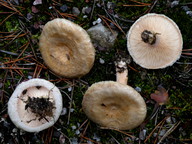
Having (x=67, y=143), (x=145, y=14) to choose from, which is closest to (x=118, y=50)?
(x=145, y=14)

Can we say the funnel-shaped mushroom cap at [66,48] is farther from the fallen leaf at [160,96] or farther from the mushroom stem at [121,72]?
the fallen leaf at [160,96]

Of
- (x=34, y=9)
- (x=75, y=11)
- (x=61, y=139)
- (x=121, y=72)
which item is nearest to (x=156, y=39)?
(x=121, y=72)

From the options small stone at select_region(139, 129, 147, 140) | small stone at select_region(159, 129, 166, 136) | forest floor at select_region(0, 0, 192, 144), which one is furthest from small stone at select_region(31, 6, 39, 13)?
small stone at select_region(159, 129, 166, 136)

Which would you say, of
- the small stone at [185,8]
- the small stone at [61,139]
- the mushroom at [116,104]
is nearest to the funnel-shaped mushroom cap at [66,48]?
the mushroom at [116,104]

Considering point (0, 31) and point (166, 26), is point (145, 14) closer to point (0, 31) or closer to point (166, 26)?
point (166, 26)

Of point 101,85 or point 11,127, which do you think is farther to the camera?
point 11,127

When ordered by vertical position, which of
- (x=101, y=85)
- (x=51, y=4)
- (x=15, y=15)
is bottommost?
(x=101, y=85)

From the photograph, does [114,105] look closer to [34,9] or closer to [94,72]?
[94,72]
